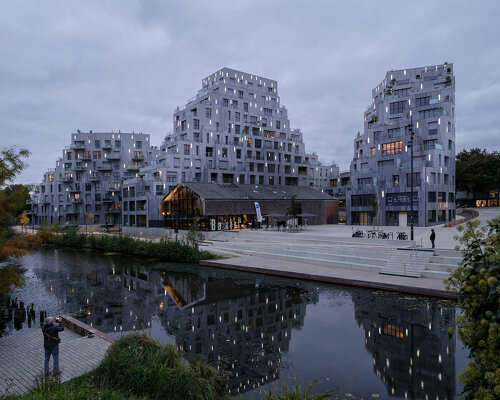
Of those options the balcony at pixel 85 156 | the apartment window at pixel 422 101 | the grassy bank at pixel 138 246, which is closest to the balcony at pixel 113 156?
the balcony at pixel 85 156

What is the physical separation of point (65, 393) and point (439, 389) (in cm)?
1042

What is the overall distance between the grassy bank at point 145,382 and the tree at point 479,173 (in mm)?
74243

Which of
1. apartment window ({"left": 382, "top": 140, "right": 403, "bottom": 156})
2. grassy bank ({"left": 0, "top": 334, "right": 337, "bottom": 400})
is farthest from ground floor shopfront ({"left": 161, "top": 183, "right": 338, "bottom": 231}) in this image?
grassy bank ({"left": 0, "top": 334, "right": 337, "bottom": 400})

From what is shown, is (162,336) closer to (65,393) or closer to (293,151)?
(65,393)

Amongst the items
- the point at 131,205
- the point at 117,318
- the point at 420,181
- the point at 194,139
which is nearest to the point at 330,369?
the point at 117,318

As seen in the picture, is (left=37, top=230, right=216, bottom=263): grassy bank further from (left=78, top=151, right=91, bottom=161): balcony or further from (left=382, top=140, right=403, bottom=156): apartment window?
(left=382, top=140, right=403, bottom=156): apartment window

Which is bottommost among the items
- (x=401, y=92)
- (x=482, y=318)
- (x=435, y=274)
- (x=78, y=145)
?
(x=435, y=274)

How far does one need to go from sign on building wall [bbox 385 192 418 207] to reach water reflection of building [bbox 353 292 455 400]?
33.1 meters

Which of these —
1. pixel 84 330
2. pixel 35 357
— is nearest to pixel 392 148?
pixel 84 330

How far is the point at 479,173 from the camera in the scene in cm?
6781

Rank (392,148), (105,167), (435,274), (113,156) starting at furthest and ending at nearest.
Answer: (113,156), (105,167), (392,148), (435,274)

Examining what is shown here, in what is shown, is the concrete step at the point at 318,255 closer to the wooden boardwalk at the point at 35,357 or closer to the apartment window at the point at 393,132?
the wooden boardwalk at the point at 35,357

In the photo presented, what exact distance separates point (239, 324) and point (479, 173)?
2847 inches

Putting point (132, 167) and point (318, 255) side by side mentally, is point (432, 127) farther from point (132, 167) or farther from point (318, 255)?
point (132, 167)
